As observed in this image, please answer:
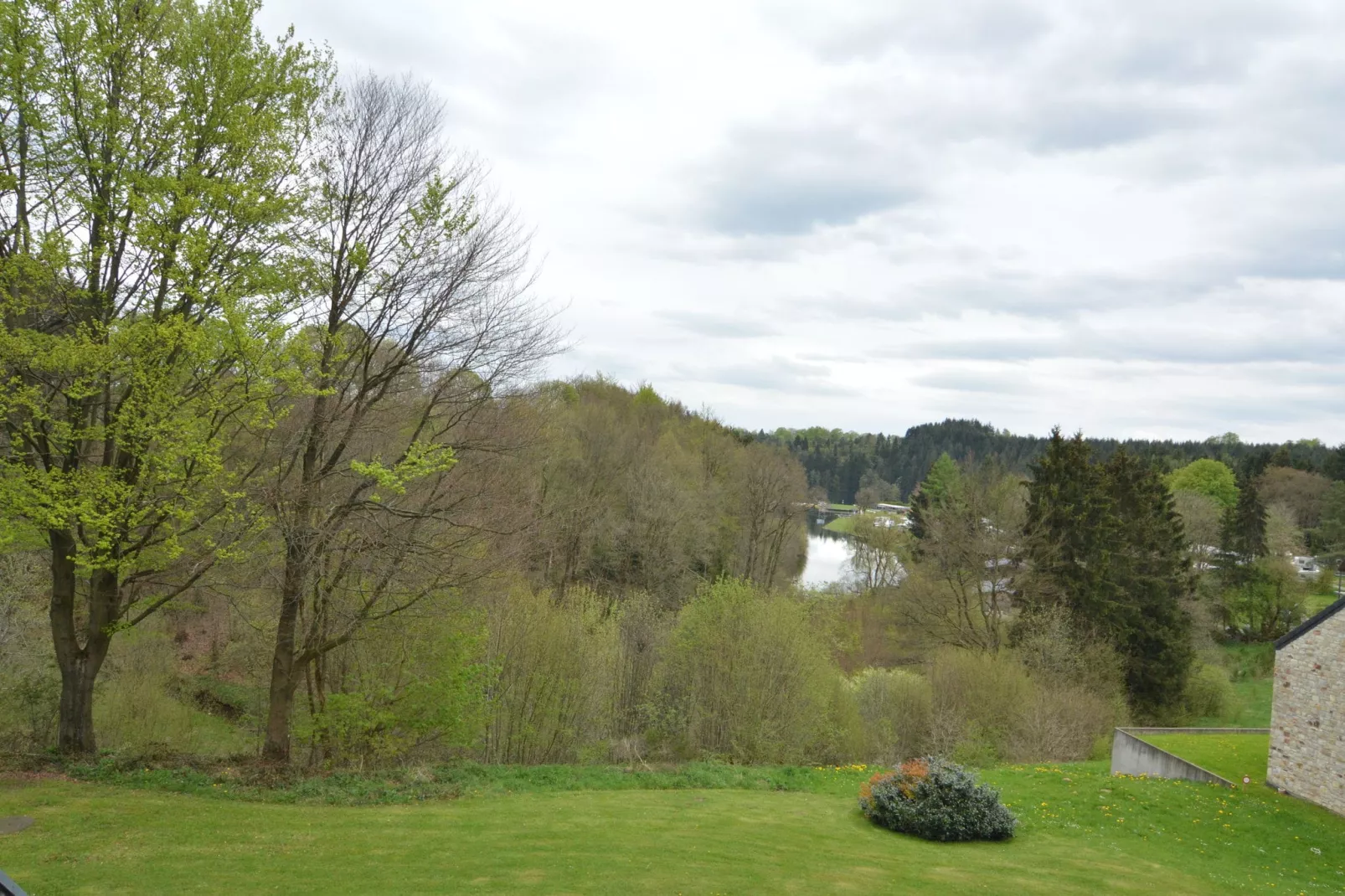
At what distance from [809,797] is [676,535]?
23724mm

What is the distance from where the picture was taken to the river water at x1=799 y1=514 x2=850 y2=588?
58.8 meters

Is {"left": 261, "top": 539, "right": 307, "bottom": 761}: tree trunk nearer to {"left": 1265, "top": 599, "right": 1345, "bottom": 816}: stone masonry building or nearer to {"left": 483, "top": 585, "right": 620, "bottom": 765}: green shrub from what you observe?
{"left": 483, "top": 585, "right": 620, "bottom": 765}: green shrub

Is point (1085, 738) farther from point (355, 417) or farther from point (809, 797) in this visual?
point (355, 417)

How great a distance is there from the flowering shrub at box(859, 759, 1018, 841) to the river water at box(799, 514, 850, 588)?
32.9 m

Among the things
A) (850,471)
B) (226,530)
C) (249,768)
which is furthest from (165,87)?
(850,471)

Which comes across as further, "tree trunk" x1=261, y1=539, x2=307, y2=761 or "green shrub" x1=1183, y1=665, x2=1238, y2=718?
"green shrub" x1=1183, y1=665, x2=1238, y2=718

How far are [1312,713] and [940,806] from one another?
9.79 metres

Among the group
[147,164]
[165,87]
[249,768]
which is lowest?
[249,768]

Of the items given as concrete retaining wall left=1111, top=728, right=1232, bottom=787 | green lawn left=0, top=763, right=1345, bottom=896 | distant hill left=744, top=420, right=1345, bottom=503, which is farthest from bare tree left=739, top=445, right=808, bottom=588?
distant hill left=744, top=420, right=1345, bottom=503

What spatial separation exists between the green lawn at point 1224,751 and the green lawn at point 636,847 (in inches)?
112

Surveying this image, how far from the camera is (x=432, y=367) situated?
13180 millimetres

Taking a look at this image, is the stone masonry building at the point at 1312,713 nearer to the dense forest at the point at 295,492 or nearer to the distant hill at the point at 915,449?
the dense forest at the point at 295,492

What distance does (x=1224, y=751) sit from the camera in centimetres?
2025

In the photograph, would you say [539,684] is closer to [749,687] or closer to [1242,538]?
[749,687]
